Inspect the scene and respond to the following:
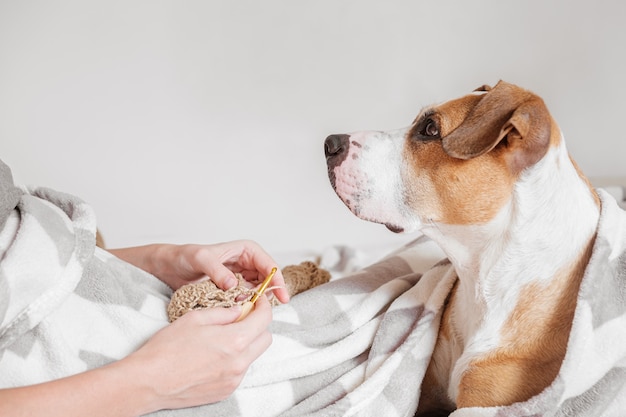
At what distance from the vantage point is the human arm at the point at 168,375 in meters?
0.97

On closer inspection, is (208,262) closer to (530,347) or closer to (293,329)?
(293,329)

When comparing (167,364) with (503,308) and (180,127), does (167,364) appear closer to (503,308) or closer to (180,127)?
(503,308)

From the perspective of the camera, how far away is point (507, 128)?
1.16 metres

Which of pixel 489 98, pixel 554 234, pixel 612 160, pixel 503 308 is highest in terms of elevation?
pixel 489 98

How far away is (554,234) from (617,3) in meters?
1.70

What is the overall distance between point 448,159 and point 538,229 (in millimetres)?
201

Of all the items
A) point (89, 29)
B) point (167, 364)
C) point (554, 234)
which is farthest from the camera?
point (89, 29)

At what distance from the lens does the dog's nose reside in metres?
1.37

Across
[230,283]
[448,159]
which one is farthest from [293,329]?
[448,159]

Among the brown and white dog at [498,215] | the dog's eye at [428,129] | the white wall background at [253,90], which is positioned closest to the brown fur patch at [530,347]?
the brown and white dog at [498,215]

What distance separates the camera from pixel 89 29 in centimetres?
249

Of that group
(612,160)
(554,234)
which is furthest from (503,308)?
(612,160)

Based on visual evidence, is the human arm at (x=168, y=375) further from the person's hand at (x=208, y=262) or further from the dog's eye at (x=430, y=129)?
the dog's eye at (x=430, y=129)

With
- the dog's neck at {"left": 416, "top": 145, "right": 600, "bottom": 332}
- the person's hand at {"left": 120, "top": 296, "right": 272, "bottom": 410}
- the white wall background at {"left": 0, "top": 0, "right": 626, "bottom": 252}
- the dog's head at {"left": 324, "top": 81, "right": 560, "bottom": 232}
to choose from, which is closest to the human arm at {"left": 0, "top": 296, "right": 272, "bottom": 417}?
the person's hand at {"left": 120, "top": 296, "right": 272, "bottom": 410}
